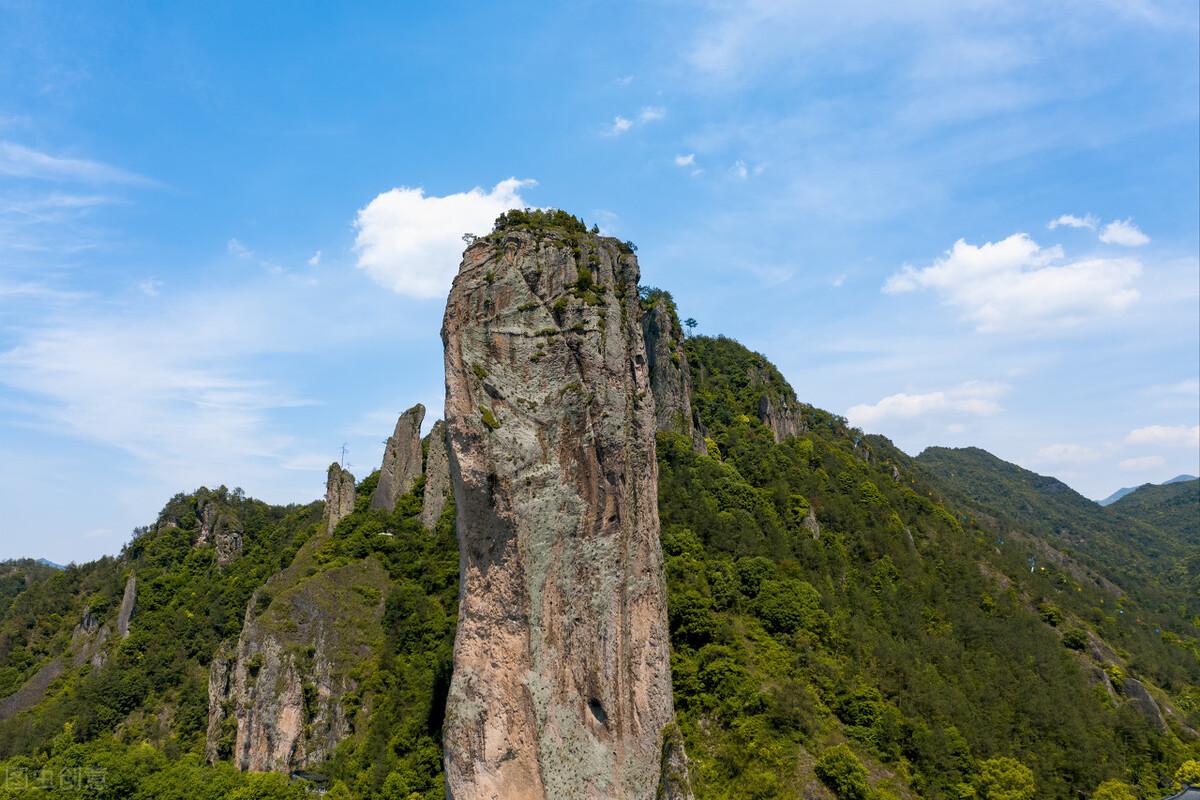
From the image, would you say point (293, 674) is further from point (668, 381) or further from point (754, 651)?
point (668, 381)

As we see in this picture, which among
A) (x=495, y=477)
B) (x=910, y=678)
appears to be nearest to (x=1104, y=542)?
(x=910, y=678)

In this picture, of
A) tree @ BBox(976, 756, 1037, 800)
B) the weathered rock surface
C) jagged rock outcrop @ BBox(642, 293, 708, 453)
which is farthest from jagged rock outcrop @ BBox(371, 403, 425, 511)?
tree @ BBox(976, 756, 1037, 800)

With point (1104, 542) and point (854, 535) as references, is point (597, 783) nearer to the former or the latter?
point (854, 535)

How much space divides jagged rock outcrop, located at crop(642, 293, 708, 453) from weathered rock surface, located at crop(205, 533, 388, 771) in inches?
1153

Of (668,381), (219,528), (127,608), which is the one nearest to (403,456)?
(668,381)

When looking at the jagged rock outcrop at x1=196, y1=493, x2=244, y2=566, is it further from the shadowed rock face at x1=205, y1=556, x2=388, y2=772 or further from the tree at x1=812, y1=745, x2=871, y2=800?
the tree at x1=812, y1=745, x2=871, y2=800

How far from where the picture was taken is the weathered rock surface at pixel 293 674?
46125 millimetres

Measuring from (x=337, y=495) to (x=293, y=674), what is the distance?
19078mm

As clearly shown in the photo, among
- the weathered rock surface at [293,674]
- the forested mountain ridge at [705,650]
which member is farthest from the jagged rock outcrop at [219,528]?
the weathered rock surface at [293,674]

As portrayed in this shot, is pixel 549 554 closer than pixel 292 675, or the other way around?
pixel 549 554

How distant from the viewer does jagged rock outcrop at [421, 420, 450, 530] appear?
60531mm

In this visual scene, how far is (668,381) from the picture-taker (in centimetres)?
6600

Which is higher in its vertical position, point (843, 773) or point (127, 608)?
point (127, 608)

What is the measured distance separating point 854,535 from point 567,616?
45.1m
